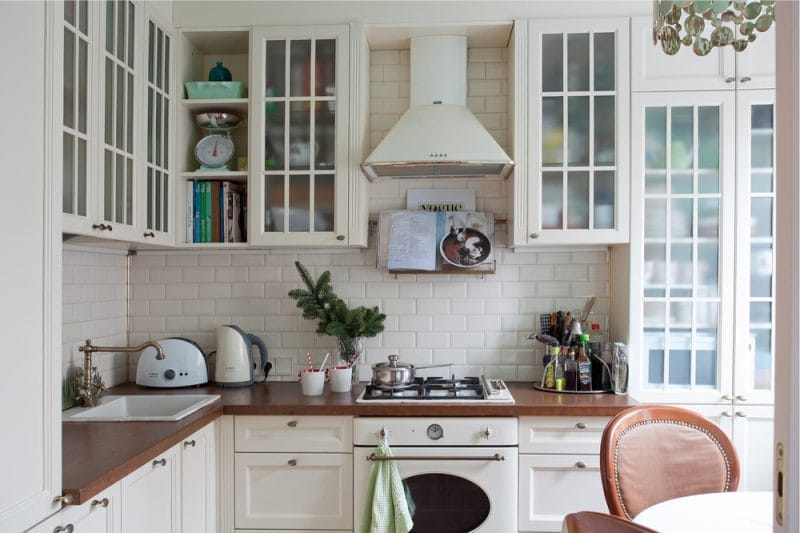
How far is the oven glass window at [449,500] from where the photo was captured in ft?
8.59

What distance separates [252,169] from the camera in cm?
295

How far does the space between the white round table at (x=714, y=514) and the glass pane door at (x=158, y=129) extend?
220cm

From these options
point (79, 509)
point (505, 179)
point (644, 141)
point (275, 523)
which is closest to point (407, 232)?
point (505, 179)

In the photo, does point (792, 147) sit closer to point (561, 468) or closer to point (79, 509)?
point (79, 509)

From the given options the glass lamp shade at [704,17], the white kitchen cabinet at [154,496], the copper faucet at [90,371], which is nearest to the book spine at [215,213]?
the copper faucet at [90,371]

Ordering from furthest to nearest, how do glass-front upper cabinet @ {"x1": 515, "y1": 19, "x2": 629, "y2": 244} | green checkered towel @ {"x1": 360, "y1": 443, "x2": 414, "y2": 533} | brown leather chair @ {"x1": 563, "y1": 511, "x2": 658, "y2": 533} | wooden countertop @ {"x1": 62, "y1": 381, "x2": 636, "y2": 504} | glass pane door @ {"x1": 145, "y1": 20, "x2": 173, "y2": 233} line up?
glass-front upper cabinet @ {"x1": 515, "y1": 19, "x2": 629, "y2": 244}, glass pane door @ {"x1": 145, "y1": 20, "x2": 173, "y2": 233}, green checkered towel @ {"x1": 360, "y1": 443, "x2": 414, "y2": 533}, wooden countertop @ {"x1": 62, "y1": 381, "x2": 636, "y2": 504}, brown leather chair @ {"x1": 563, "y1": 511, "x2": 658, "y2": 533}

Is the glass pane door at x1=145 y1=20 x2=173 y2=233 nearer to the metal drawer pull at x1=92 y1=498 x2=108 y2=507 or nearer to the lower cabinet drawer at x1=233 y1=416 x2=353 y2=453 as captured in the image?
the lower cabinet drawer at x1=233 y1=416 x2=353 y2=453

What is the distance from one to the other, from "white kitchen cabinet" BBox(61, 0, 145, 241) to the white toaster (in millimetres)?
656

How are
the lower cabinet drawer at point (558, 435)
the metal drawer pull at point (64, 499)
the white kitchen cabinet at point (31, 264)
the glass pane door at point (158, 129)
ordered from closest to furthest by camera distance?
the white kitchen cabinet at point (31, 264), the metal drawer pull at point (64, 499), the lower cabinet drawer at point (558, 435), the glass pane door at point (158, 129)

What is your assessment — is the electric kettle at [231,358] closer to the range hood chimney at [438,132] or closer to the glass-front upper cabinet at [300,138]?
the glass-front upper cabinet at [300,138]

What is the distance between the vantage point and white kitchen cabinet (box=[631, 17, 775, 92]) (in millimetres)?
2766

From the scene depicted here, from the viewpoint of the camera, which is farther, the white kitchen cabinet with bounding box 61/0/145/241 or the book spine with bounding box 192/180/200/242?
the book spine with bounding box 192/180/200/242

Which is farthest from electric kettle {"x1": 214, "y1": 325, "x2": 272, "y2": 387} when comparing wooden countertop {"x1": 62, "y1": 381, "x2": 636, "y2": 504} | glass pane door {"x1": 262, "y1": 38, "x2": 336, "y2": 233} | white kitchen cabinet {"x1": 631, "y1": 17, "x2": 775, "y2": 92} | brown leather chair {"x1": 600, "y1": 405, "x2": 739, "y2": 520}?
white kitchen cabinet {"x1": 631, "y1": 17, "x2": 775, "y2": 92}

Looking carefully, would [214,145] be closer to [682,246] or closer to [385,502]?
[385,502]
